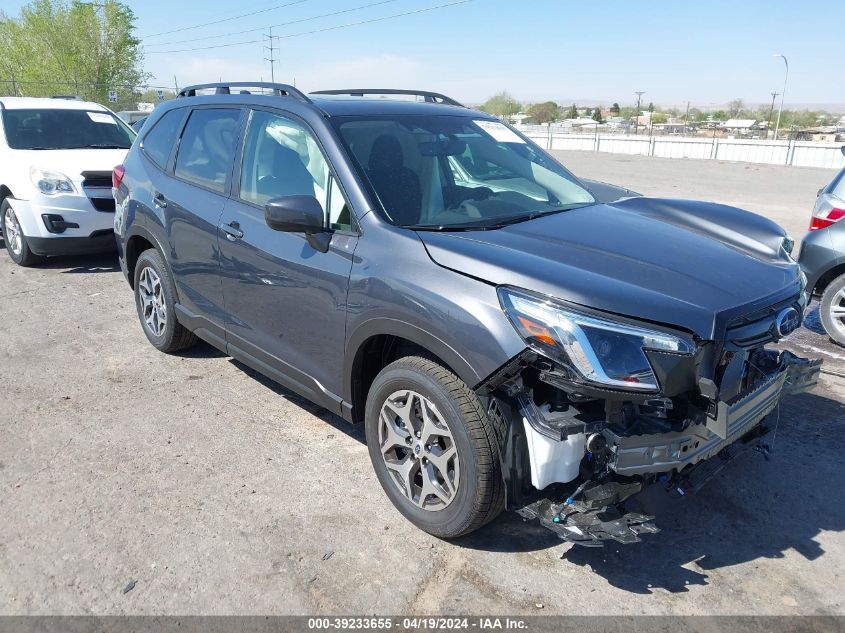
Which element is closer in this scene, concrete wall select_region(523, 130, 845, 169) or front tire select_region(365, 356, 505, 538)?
front tire select_region(365, 356, 505, 538)

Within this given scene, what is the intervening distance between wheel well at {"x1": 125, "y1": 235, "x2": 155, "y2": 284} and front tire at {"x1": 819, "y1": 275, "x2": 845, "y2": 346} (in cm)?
542

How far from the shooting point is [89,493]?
3.50m

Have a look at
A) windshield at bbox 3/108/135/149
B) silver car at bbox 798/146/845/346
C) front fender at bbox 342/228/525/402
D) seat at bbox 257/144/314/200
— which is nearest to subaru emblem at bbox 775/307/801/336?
front fender at bbox 342/228/525/402

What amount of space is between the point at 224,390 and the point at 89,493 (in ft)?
4.48

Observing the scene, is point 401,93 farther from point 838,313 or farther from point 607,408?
point 838,313

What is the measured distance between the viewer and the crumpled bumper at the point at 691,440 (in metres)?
2.52

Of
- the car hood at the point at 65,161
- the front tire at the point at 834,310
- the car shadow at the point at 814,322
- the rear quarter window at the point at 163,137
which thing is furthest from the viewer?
the car hood at the point at 65,161

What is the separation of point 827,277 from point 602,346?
4193 mm

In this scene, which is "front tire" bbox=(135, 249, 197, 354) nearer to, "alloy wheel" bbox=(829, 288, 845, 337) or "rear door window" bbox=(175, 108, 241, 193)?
"rear door window" bbox=(175, 108, 241, 193)

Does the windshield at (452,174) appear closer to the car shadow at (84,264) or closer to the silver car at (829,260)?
the silver car at (829,260)

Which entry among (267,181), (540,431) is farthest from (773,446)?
(267,181)

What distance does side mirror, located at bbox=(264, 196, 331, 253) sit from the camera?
322cm

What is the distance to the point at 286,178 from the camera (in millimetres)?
3758

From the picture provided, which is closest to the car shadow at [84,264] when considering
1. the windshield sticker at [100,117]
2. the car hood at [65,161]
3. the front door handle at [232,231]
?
the car hood at [65,161]
